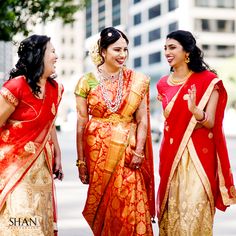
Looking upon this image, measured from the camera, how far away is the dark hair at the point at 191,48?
588cm

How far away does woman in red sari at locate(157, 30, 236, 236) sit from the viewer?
19.2 feet

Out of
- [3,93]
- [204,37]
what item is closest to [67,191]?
[3,93]

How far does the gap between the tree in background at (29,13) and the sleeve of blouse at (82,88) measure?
11718mm

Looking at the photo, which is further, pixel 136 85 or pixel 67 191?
pixel 67 191

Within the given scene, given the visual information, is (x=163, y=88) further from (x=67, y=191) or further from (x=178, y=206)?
(x=67, y=191)

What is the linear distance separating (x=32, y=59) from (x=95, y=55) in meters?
0.88

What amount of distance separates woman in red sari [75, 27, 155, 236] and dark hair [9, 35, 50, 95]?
0.77 meters

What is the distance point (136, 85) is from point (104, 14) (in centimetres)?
11011

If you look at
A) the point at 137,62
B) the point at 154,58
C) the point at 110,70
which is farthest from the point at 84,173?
the point at 137,62

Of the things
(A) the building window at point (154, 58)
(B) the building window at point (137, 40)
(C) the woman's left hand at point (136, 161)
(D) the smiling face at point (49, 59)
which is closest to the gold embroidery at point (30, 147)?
(D) the smiling face at point (49, 59)

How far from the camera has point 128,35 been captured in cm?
941

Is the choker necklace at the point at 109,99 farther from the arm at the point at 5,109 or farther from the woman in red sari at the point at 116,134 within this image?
the arm at the point at 5,109

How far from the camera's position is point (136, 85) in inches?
235

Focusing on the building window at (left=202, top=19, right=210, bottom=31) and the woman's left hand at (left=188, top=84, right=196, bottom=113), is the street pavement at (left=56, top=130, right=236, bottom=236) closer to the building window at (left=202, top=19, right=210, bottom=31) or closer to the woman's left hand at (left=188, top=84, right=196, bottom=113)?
the woman's left hand at (left=188, top=84, right=196, bottom=113)
